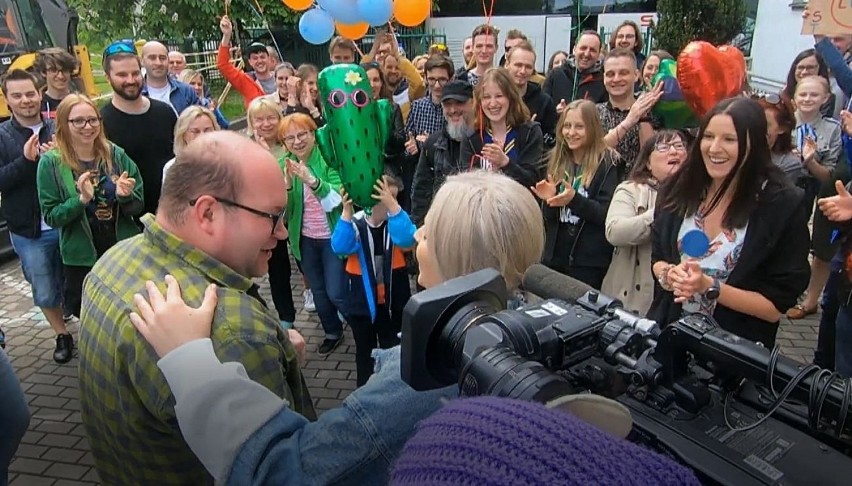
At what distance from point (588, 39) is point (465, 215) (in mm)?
4503

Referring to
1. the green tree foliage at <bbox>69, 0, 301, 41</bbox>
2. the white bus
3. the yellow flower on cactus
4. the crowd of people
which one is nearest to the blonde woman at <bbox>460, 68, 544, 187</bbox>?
the crowd of people

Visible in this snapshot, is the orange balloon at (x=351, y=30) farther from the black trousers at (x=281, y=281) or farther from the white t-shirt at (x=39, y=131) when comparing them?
the white t-shirt at (x=39, y=131)

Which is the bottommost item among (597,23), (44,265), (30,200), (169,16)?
(44,265)

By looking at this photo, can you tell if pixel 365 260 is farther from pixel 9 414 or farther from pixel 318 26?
pixel 318 26

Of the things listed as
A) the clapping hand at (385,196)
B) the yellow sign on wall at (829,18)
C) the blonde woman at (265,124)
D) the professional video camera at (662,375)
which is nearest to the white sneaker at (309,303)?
the blonde woman at (265,124)

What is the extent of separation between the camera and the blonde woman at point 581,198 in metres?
3.43

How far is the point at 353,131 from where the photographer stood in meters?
3.36

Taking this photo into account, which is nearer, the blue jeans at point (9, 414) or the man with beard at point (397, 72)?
the blue jeans at point (9, 414)

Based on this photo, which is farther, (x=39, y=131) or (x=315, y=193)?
(x=39, y=131)

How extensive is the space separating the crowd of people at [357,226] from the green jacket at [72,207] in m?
0.01

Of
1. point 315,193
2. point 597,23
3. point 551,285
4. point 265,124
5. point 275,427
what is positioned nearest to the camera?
point 275,427

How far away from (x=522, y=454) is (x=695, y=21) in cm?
1307

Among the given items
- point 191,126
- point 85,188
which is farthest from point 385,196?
point 85,188

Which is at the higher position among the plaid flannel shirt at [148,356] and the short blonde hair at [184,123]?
the short blonde hair at [184,123]
